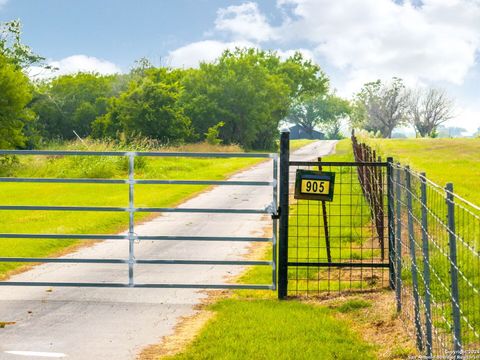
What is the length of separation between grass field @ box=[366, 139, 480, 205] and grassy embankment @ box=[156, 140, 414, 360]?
1080cm

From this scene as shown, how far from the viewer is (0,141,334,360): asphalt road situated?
8.16 metres

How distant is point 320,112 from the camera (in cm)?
18312

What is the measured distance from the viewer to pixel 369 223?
18.5 meters

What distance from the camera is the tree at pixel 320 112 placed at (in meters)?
183

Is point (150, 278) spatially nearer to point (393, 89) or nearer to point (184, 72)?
point (184, 72)

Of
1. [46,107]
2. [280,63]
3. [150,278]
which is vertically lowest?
[150,278]

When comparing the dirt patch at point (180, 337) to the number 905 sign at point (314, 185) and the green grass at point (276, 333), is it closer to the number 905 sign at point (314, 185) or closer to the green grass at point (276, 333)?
the green grass at point (276, 333)

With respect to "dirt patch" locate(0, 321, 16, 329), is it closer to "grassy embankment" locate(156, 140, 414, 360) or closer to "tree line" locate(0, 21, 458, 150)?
"grassy embankment" locate(156, 140, 414, 360)

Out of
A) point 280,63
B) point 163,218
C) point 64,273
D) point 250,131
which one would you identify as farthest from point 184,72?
point 64,273

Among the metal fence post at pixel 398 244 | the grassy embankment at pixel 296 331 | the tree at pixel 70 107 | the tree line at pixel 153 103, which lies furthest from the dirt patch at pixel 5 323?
the tree at pixel 70 107

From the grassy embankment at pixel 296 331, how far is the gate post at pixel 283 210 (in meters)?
0.28

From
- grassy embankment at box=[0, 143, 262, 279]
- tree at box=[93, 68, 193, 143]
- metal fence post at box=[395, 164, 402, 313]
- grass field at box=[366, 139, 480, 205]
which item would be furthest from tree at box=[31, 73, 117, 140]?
metal fence post at box=[395, 164, 402, 313]

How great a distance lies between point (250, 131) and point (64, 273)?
6224 centimetres

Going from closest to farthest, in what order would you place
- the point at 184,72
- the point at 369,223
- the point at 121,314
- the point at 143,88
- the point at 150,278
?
the point at 121,314
the point at 150,278
the point at 369,223
the point at 143,88
the point at 184,72
